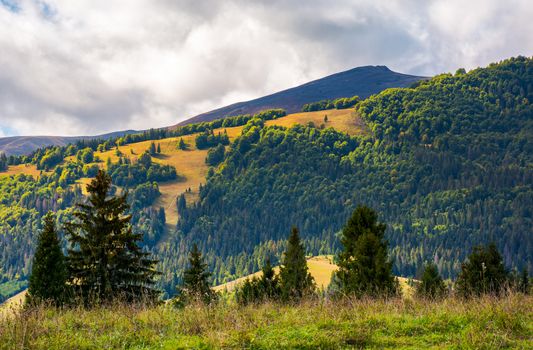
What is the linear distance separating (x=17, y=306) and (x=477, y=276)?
4294 centimetres

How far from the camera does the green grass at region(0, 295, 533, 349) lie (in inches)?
480

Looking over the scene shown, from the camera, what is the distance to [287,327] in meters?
13.6

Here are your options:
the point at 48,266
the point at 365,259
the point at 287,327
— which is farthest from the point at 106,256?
the point at 287,327

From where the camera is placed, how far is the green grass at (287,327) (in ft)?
40.0

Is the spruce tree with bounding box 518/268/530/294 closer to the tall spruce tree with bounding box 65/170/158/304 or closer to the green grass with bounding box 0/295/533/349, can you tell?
the green grass with bounding box 0/295/533/349

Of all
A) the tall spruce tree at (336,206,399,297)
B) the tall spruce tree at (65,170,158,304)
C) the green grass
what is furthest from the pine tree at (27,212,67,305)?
the tall spruce tree at (336,206,399,297)

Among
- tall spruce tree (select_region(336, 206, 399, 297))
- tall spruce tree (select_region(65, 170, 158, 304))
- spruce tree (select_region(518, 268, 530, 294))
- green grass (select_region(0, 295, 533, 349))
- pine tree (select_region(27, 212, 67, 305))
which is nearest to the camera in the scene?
green grass (select_region(0, 295, 533, 349))

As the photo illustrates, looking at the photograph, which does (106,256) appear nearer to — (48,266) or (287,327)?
(48,266)

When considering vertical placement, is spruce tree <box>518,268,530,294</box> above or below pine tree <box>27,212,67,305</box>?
below

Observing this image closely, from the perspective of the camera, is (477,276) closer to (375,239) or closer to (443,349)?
(375,239)

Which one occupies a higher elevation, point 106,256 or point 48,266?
point 106,256

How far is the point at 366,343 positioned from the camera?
41.1 feet

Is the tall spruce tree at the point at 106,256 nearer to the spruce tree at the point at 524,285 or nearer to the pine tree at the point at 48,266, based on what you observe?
the pine tree at the point at 48,266

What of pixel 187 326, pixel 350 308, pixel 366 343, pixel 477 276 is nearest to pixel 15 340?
pixel 187 326
